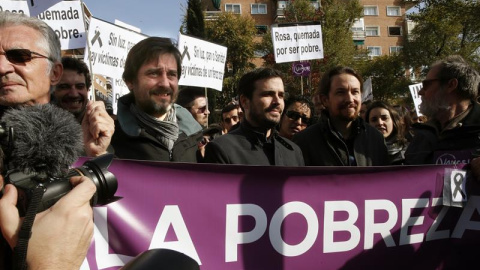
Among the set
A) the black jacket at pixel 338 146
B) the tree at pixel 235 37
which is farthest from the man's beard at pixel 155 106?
the tree at pixel 235 37

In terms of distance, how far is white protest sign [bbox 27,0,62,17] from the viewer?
557 centimetres

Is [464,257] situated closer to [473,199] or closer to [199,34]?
[473,199]

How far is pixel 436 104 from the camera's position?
391 centimetres

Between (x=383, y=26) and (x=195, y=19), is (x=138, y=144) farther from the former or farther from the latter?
(x=383, y=26)

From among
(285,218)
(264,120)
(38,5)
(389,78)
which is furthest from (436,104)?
(389,78)

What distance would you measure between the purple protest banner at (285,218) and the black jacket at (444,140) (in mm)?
460

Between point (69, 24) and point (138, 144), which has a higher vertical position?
point (69, 24)

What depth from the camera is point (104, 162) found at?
1.46 meters

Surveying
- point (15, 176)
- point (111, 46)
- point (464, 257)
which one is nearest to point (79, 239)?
point (15, 176)

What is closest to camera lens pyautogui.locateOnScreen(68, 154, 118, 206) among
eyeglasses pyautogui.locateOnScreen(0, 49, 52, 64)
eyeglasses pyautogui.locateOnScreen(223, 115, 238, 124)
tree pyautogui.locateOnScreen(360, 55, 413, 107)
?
eyeglasses pyautogui.locateOnScreen(0, 49, 52, 64)

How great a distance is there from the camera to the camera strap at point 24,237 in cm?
117

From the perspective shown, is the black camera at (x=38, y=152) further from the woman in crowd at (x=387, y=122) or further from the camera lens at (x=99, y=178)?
the woman in crowd at (x=387, y=122)

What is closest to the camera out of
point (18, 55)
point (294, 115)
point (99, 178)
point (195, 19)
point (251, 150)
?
point (99, 178)

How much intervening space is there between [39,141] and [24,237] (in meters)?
0.24
